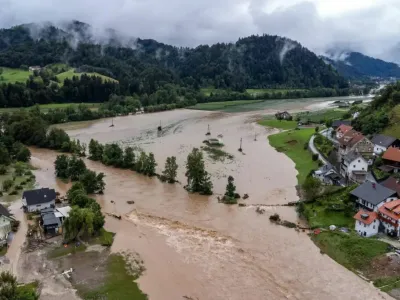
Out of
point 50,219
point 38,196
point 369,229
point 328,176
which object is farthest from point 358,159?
point 38,196

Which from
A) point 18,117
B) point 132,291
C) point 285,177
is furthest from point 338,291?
point 18,117

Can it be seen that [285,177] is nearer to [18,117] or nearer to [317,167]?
[317,167]

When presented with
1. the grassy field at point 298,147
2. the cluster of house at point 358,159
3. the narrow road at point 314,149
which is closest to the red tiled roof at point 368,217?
the cluster of house at point 358,159

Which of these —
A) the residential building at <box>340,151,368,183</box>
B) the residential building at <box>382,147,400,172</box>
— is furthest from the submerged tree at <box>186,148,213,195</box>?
the residential building at <box>382,147,400,172</box>

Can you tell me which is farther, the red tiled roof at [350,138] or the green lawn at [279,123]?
the green lawn at [279,123]

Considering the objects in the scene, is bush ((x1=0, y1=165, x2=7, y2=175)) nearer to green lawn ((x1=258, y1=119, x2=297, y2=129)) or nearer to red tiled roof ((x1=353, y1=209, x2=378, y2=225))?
red tiled roof ((x1=353, y1=209, x2=378, y2=225))

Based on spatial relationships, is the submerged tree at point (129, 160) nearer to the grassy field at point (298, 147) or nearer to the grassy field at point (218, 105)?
the grassy field at point (298, 147)

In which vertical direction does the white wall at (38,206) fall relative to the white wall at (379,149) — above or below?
below
